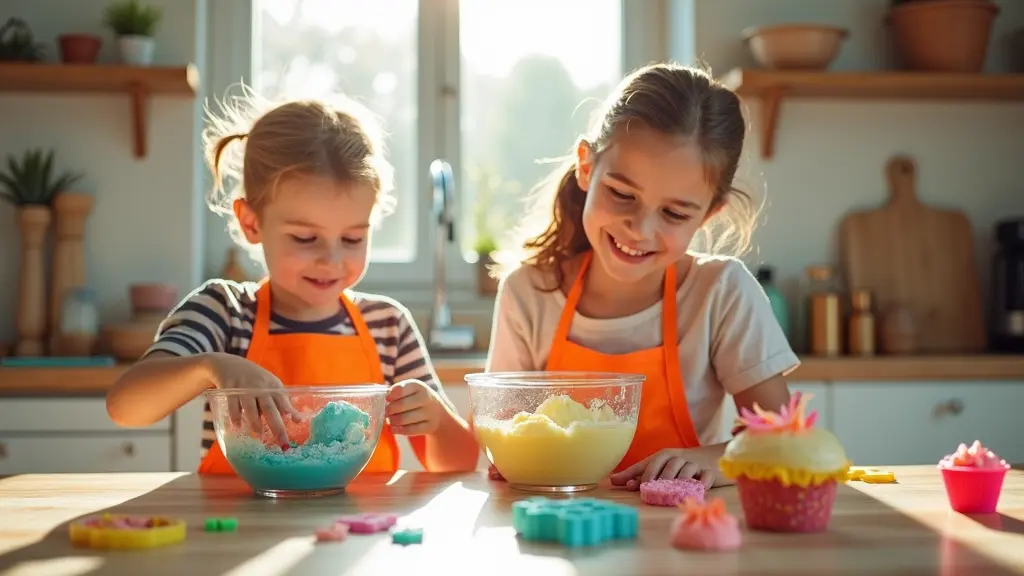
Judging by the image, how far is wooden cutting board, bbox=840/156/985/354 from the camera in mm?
3156

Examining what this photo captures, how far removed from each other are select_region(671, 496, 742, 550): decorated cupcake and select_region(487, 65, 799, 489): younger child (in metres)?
0.54

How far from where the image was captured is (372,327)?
5.52 feet

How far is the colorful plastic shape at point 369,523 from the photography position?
939 millimetres

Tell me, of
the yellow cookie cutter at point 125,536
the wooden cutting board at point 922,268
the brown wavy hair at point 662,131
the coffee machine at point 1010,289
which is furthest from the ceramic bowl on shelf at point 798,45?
the yellow cookie cutter at point 125,536

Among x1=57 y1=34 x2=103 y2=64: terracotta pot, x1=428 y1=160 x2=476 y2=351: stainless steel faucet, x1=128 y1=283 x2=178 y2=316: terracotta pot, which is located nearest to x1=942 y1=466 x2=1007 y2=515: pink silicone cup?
x1=428 y1=160 x2=476 y2=351: stainless steel faucet

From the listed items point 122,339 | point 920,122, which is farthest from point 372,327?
point 920,122

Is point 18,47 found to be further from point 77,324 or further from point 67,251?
point 77,324

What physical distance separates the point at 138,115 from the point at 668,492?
2289mm

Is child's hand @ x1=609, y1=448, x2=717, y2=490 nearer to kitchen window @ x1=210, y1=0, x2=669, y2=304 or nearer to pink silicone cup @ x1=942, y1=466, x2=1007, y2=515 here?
pink silicone cup @ x1=942, y1=466, x2=1007, y2=515

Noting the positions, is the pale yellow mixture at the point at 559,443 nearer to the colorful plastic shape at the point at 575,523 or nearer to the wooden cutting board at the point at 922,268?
the colorful plastic shape at the point at 575,523

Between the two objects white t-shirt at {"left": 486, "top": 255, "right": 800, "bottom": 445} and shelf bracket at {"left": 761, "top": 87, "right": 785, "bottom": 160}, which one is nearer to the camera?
white t-shirt at {"left": 486, "top": 255, "right": 800, "bottom": 445}

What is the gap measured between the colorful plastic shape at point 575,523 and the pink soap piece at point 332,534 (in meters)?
0.14

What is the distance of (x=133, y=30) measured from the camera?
290cm

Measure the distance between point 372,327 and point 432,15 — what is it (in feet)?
6.22
